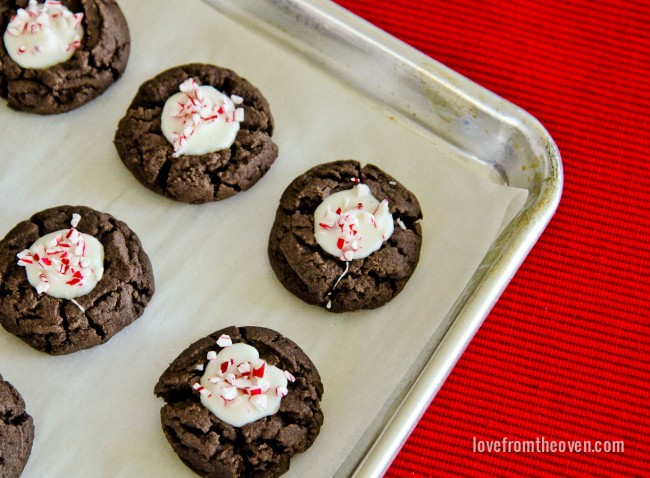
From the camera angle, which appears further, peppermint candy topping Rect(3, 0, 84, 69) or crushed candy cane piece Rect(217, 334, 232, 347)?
peppermint candy topping Rect(3, 0, 84, 69)

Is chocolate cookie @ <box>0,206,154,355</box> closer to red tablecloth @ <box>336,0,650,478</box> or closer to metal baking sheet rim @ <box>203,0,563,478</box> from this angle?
metal baking sheet rim @ <box>203,0,563,478</box>

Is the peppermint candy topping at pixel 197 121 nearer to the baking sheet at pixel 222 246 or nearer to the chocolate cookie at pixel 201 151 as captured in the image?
the chocolate cookie at pixel 201 151

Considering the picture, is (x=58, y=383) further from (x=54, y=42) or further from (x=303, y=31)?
(x=303, y=31)

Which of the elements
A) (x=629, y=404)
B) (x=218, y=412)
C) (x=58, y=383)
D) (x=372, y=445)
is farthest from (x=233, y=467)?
(x=629, y=404)

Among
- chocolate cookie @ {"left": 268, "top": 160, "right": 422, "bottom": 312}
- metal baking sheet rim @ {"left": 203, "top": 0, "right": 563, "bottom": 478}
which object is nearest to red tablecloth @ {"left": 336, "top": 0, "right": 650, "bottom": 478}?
metal baking sheet rim @ {"left": 203, "top": 0, "right": 563, "bottom": 478}

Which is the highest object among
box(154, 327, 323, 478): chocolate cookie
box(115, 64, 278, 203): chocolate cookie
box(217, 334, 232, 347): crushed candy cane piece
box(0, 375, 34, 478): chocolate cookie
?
box(115, 64, 278, 203): chocolate cookie

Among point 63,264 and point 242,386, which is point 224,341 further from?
point 63,264

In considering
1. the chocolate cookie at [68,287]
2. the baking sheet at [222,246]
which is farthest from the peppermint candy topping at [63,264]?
the baking sheet at [222,246]
